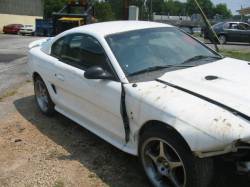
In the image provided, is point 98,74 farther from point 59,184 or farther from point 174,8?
point 174,8

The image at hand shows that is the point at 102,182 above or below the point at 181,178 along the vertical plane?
below

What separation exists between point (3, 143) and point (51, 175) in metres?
1.37

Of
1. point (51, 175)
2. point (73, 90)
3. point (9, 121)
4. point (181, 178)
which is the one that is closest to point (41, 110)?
point (9, 121)

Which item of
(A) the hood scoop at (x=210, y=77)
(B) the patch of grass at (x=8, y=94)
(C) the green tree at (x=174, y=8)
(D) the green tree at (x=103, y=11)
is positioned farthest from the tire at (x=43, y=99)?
(C) the green tree at (x=174, y=8)

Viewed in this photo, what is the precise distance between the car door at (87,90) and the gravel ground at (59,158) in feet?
1.01

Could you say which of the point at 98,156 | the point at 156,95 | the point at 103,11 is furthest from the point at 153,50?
the point at 103,11

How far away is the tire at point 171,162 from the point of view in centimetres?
356

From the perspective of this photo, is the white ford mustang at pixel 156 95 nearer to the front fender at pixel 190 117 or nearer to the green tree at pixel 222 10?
the front fender at pixel 190 117

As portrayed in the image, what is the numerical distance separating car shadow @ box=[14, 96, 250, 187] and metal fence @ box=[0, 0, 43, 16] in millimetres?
52522

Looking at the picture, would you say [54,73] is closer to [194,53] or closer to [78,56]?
[78,56]

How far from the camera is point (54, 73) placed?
5910mm

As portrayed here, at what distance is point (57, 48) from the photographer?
6203 millimetres

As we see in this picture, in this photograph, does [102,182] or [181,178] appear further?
[102,182]

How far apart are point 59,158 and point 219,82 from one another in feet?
6.99
